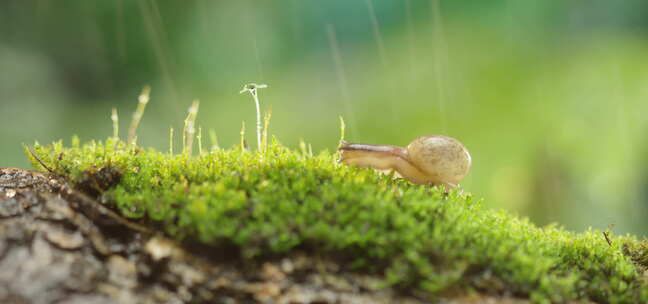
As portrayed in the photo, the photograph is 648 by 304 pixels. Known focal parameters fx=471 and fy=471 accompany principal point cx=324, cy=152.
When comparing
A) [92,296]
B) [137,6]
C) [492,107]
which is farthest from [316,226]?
[137,6]

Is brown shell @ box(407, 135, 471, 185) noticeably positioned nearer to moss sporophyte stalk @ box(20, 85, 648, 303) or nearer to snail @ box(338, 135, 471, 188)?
snail @ box(338, 135, 471, 188)

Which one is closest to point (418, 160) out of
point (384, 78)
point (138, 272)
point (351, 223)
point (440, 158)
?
point (440, 158)

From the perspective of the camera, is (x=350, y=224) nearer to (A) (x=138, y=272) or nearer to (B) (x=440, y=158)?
(A) (x=138, y=272)

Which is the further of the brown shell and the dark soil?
the brown shell

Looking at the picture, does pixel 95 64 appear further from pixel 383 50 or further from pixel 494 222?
pixel 494 222

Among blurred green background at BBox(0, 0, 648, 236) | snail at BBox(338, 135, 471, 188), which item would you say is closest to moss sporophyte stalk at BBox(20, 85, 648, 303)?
snail at BBox(338, 135, 471, 188)

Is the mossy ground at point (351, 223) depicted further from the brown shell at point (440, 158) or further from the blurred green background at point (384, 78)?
the blurred green background at point (384, 78)

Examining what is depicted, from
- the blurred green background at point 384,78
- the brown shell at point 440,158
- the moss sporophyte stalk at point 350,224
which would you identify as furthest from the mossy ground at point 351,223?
the blurred green background at point 384,78
